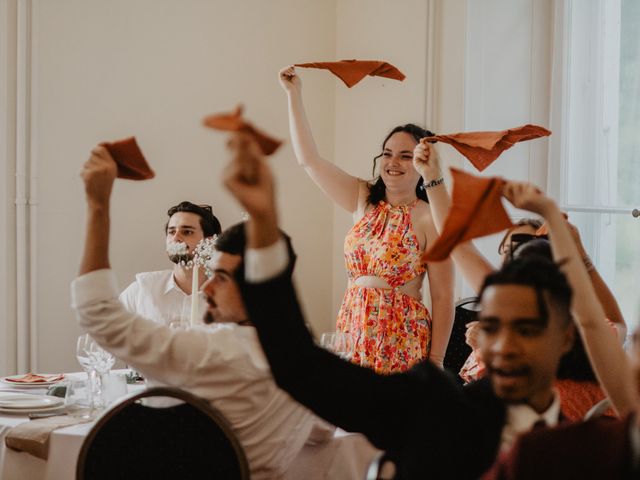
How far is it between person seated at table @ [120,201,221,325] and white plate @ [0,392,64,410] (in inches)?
33.9

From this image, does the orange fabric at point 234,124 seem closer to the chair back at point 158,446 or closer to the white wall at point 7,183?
the chair back at point 158,446

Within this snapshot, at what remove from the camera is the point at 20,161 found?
3.71m

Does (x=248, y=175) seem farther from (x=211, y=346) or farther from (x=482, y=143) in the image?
(x=482, y=143)

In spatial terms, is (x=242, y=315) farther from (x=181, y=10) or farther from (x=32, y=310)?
(x=181, y=10)

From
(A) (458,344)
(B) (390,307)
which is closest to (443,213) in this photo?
(B) (390,307)

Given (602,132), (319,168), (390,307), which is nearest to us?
(390,307)

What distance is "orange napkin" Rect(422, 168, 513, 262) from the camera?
1279mm

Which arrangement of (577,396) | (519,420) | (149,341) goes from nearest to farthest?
(519,420) → (149,341) → (577,396)

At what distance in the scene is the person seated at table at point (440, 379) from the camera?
1.07m

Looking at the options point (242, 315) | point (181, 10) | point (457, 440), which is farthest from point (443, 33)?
point (457, 440)

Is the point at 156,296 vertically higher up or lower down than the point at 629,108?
lower down

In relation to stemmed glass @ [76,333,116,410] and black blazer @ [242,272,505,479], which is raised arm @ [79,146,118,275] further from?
stemmed glass @ [76,333,116,410]

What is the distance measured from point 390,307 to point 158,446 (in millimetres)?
1463

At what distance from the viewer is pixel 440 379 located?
114 centimetres
